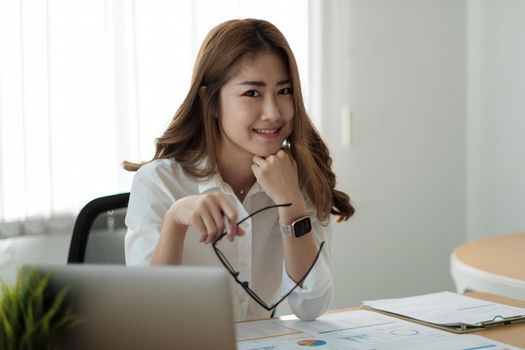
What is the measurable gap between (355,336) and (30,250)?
1.61 metres

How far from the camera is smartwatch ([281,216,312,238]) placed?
5.43 ft

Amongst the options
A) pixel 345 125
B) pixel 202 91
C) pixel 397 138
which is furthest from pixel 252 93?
pixel 397 138

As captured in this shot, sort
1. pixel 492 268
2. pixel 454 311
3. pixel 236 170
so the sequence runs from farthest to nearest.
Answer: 1. pixel 492 268
2. pixel 236 170
3. pixel 454 311

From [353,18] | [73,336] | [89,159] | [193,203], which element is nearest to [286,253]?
[193,203]

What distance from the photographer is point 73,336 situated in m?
0.90

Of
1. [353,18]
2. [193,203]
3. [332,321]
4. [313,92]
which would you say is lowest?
[332,321]

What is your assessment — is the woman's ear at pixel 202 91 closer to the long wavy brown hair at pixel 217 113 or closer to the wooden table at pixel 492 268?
the long wavy brown hair at pixel 217 113

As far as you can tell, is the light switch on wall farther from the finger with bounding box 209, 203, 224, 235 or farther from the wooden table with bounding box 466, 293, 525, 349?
the finger with bounding box 209, 203, 224, 235

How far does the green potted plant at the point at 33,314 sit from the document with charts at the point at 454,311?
798 mm

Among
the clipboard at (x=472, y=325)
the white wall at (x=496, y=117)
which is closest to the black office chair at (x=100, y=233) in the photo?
the clipboard at (x=472, y=325)

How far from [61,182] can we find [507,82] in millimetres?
2157

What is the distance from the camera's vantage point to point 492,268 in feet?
6.52

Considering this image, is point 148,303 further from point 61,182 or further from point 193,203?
point 61,182

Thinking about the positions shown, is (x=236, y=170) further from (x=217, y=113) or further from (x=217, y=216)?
(x=217, y=216)
